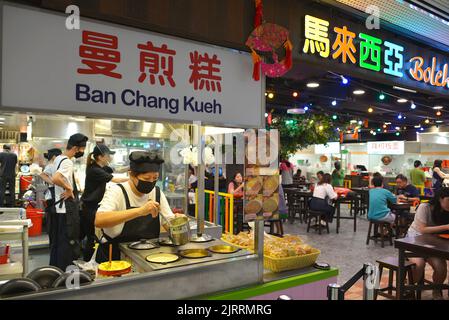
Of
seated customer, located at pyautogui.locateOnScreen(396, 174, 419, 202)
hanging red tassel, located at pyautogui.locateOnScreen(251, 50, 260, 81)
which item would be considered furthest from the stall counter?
seated customer, located at pyautogui.locateOnScreen(396, 174, 419, 202)

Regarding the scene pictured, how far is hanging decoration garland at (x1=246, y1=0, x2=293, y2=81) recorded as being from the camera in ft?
7.47

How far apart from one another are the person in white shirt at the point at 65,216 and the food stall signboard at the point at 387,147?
621 inches

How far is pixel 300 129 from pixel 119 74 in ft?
28.4

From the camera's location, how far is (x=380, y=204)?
657 cm

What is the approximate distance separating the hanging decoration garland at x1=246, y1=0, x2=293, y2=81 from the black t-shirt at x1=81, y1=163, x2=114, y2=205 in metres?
2.41

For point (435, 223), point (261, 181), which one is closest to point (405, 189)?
point (435, 223)

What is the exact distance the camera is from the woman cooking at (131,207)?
2525mm

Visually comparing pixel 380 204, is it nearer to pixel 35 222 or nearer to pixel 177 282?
pixel 177 282

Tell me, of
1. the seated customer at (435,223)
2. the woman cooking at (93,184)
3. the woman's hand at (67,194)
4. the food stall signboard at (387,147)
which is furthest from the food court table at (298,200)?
the food stall signboard at (387,147)
